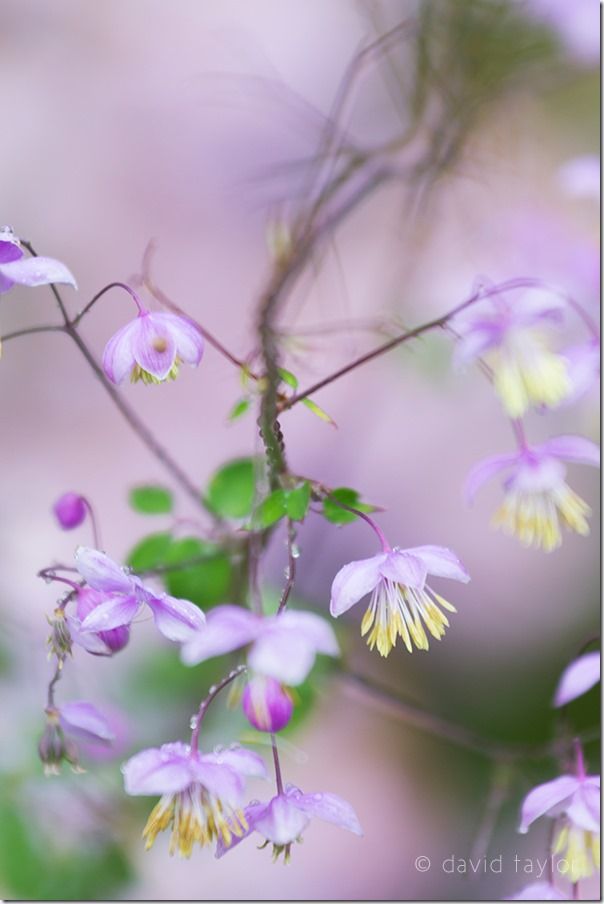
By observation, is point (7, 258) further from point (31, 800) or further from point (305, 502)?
point (31, 800)

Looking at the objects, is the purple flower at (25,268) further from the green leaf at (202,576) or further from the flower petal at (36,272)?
the green leaf at (202,576)

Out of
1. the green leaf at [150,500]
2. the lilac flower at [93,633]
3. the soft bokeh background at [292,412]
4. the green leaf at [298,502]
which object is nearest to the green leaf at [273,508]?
the green leaf at [298,502]

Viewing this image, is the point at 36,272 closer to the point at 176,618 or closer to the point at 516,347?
the point at 176,618

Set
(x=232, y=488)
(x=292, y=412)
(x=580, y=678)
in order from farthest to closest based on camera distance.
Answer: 1. (x=292, y=412)
2. (x=232, y=488)
3. (x=580, y=678)

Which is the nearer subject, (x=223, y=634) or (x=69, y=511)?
(x=223, y=634)

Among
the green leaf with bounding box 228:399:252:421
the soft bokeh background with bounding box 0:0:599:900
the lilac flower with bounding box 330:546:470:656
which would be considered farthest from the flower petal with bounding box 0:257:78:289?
the soft bokeh background with bounding box 0:0:599:900

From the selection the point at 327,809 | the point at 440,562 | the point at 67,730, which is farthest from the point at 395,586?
the point at 67,730

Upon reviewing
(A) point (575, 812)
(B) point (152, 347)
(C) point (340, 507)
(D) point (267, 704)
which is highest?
(B) point (152, 347)
